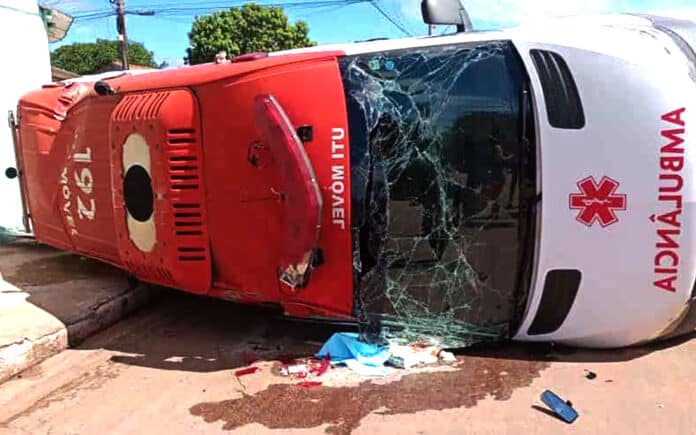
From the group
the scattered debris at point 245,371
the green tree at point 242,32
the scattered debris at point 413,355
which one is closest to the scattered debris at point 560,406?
the scattered debris at point 413,355

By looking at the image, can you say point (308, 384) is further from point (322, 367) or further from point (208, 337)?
point (208, 337)

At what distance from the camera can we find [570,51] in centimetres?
364

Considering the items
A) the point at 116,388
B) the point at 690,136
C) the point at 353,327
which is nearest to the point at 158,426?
the point at 116,388

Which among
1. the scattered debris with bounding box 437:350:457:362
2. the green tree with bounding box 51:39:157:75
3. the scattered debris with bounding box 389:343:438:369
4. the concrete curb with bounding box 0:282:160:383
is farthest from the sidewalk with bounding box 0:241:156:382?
the green tree with bounding box 51:39:157:75

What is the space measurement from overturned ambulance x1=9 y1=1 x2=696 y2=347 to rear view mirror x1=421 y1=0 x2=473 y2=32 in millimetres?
1177

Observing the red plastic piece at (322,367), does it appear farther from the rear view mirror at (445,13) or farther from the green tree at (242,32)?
the green tree at (242,32)

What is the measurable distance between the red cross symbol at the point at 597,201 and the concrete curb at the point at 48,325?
326 centimetres

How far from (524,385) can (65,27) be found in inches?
295

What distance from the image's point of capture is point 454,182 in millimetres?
3625

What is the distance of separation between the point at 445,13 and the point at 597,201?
2243 mm

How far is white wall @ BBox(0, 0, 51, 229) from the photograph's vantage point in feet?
23.0

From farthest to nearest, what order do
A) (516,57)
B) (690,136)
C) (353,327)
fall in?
1. (353,327)
2. (516,57)
3. (690,136)

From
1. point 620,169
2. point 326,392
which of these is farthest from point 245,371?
point 620,169

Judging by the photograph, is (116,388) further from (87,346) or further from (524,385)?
(524,385)
